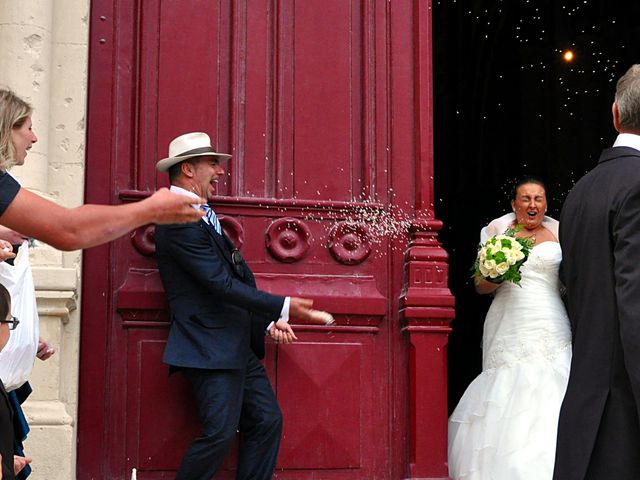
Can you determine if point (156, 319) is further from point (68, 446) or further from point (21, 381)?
point (21, 381)

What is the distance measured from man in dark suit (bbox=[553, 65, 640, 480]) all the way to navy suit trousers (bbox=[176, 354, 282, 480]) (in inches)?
88.2

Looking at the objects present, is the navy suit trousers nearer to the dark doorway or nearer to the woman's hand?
the woman's hand

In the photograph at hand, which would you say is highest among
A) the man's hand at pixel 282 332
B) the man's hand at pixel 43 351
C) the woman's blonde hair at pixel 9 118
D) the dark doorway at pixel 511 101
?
the dark doorway at pixel 511 101

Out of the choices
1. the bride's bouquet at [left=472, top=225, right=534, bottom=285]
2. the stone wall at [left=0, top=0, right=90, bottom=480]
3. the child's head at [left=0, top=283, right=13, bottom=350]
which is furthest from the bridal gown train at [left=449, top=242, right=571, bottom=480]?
the child's head at [left=0, top=283, right=13, bottom=350]

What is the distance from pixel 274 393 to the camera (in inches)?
256

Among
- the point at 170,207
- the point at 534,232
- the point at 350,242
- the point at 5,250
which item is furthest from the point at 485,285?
the point at 170,207

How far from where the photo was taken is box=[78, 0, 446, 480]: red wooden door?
644 centimetres

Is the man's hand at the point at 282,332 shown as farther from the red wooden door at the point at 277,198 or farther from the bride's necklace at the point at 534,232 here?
the bride's necklace at the point at 534,232

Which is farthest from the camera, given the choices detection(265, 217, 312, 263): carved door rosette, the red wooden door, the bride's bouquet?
Result: the bride's bouquet

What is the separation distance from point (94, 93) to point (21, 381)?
2.12 meters

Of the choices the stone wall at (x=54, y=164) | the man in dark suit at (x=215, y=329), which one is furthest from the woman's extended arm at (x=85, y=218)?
the stone wall at (x=54, y=164)

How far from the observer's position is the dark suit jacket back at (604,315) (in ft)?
13.1

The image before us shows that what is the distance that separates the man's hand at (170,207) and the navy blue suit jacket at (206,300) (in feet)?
9.02

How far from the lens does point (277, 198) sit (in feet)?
22.3
